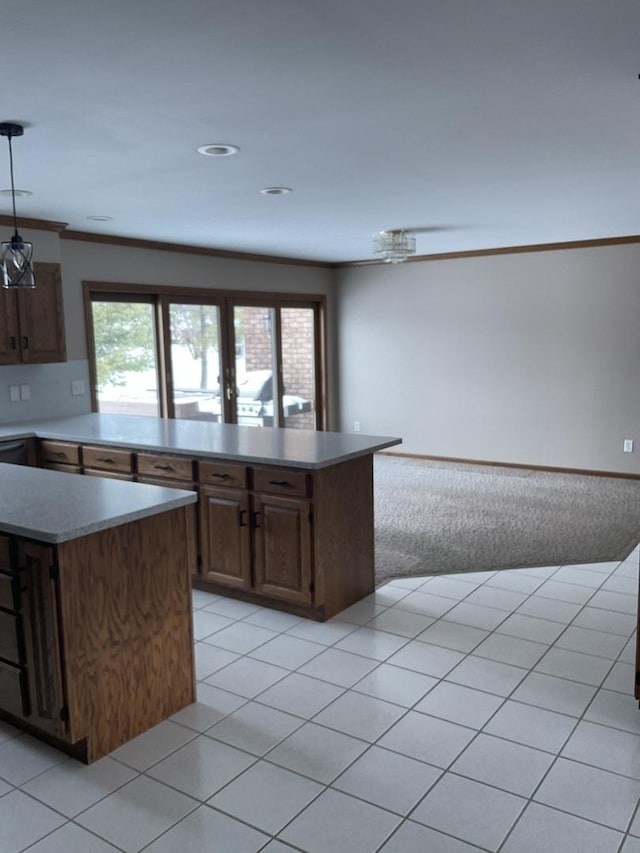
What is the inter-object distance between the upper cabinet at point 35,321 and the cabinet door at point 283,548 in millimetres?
2107

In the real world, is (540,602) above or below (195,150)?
below

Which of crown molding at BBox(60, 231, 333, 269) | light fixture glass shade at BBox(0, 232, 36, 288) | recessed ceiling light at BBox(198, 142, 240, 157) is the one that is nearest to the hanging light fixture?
light fixture glass shade at BBox(0, 232, 36, 288)

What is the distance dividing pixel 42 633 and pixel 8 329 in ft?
9.13

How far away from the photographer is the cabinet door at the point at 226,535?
361cm

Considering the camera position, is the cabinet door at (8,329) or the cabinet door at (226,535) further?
the cabinet door at (8,329)

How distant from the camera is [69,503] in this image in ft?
8.36

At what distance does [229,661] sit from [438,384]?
4958mm

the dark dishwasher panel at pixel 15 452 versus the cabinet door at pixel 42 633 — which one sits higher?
the dark dishwasher panel at pixel 15 452

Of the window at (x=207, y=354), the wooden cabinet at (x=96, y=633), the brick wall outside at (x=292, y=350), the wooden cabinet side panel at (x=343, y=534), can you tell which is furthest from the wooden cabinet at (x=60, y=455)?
the brick wall outside at (x=292, y=350)

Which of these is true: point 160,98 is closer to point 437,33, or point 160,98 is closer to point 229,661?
point 437,33

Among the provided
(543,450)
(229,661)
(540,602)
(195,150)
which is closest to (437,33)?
(195,150)

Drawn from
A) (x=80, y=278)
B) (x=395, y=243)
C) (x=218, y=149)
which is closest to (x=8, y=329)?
(x=80, y=278)

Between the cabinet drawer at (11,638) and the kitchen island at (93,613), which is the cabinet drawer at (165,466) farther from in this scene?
the cabinet drawer at (11,638)

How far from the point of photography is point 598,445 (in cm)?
666
